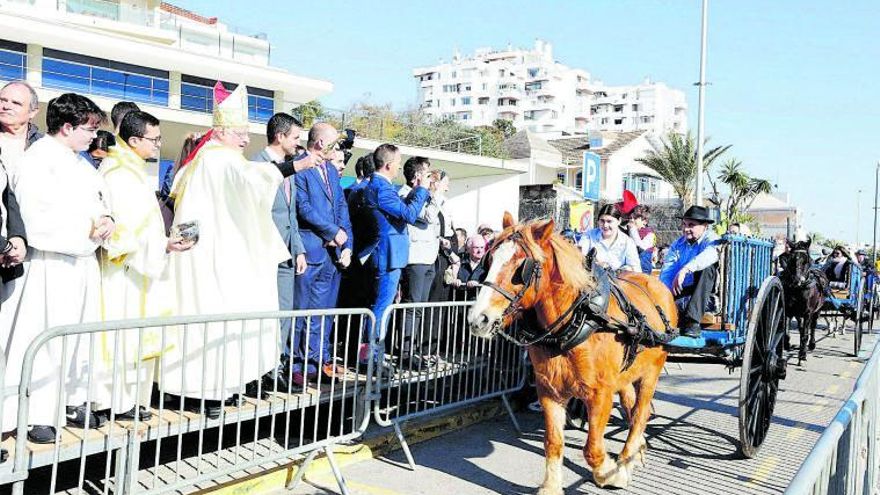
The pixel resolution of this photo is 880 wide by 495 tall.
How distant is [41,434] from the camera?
348cm

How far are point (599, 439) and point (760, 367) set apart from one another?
7.16ft

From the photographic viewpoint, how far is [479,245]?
766 cm

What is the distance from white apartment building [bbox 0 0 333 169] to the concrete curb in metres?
18.3

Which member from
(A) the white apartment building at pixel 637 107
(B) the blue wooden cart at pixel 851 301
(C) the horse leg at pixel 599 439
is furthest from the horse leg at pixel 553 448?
(A) the white apartment building at pixel 637 107

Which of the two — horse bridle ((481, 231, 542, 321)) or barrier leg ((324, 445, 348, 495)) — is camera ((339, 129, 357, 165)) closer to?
horse bridle ((481, 231, 542, 321))

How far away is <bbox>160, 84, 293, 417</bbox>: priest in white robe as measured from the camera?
173 inches

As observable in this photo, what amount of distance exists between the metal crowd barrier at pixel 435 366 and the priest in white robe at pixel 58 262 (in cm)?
202

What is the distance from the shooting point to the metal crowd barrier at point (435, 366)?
557cm

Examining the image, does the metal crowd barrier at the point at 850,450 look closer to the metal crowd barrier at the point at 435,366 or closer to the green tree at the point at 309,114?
the metal crowd barrier at the point at 435,366

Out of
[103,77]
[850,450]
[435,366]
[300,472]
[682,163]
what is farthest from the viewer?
[682,163]

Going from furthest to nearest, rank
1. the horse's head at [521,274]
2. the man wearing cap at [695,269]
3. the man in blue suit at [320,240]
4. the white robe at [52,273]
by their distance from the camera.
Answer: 1. the man wearing cap at [695,269]
2. the man in blue suit at [320,240]
3. the horse's head at [521,274]
4. the white robe at [52,273]

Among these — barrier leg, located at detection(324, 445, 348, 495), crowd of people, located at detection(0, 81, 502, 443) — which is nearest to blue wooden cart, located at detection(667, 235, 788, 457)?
crowd of people, located at detection(0, 81, 502, 443)

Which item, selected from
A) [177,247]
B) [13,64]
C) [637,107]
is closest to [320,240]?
[177,247]

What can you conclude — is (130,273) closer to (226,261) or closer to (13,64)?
(226,261)
